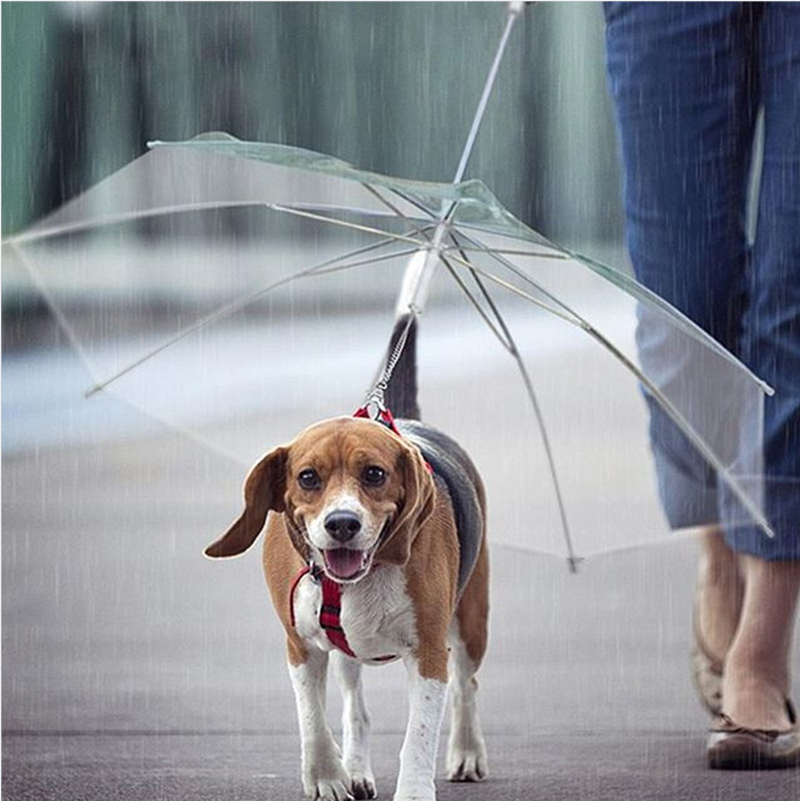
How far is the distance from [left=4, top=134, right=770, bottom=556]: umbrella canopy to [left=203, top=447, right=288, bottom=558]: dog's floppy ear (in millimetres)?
450


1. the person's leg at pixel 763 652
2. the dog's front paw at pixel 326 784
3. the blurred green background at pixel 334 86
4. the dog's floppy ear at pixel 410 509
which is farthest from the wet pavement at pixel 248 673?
the blurred green background at pixel 334 86

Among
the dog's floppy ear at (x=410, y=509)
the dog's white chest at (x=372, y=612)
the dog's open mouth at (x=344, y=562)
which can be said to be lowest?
the dog's white chest at (x=372, y=612)

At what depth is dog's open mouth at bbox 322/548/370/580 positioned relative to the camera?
113 inches

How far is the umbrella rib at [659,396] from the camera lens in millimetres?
3398

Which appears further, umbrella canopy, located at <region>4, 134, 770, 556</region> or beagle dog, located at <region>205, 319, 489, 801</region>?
umbrella canopy, located at <region>4, 134, 770, 556</region>

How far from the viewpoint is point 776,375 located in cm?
414

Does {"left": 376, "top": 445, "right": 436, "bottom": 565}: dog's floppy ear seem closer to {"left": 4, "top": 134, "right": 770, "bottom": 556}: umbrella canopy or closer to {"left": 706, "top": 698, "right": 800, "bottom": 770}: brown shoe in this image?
{"left": 4, "top": 134, "right": 770, "bottom": 556}: umbrella canopy

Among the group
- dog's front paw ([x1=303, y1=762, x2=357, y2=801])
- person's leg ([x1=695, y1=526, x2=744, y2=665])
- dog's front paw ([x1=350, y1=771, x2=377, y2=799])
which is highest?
person's leg ([x1=695, y1=526, x2=744, y2=665])

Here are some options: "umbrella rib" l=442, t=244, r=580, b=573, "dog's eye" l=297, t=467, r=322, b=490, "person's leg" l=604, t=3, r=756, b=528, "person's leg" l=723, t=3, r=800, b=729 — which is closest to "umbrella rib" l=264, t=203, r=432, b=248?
"umbrella rib" l=442, t=244, r=580, b=573

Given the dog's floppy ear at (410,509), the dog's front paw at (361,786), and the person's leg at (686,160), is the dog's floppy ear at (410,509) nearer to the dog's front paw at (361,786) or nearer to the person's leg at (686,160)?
the dog's front paw at (361,786)

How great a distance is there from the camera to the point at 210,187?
3547 mm

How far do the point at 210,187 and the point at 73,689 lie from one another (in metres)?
1.53

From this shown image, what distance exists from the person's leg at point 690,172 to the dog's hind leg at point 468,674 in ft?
2.52

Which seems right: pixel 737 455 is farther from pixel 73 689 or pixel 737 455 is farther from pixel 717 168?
pixel 73 689
